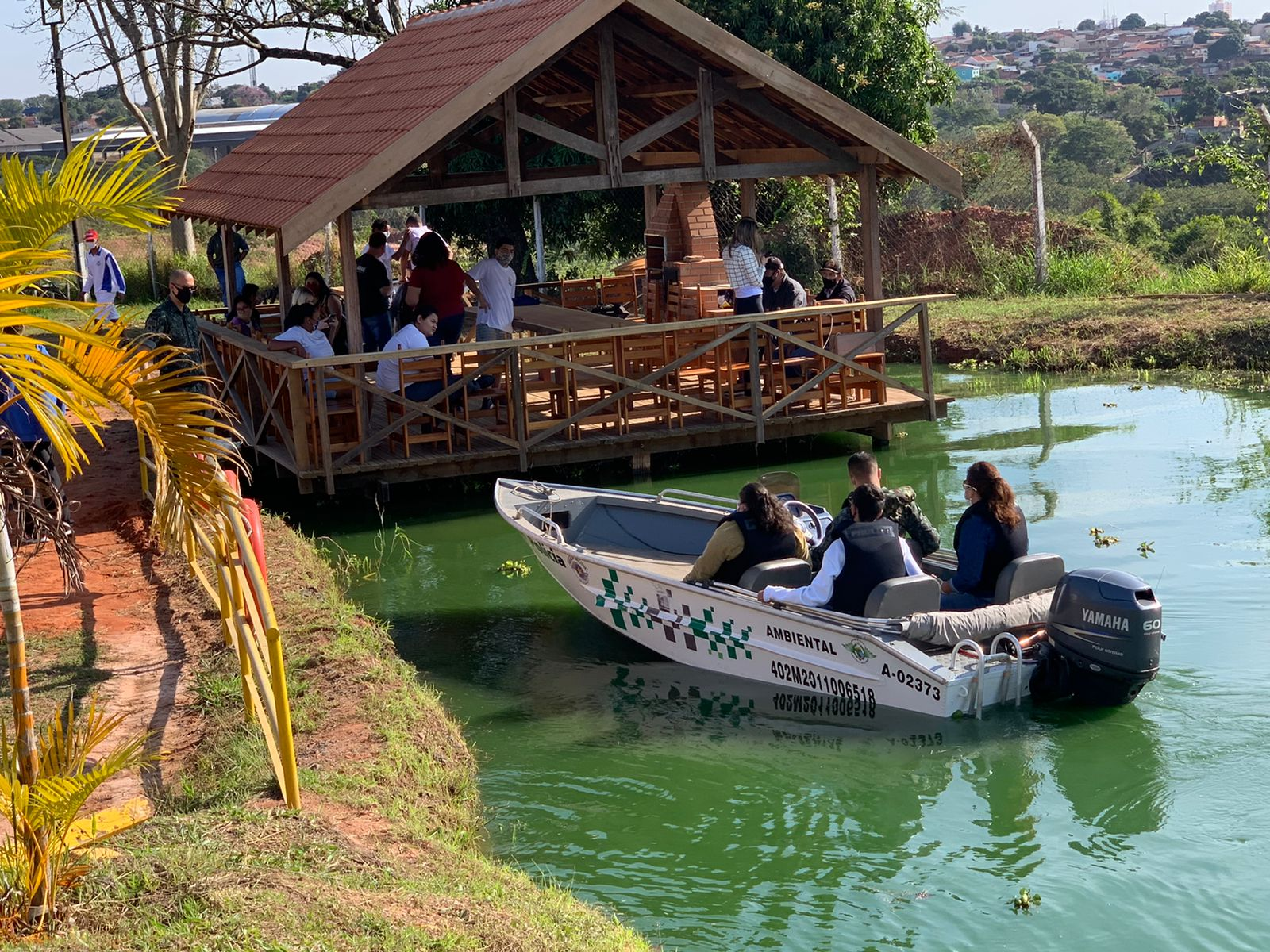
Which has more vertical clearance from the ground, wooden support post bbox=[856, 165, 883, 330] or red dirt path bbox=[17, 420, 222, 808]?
wooden support post bbox=[856, 165, 883, 330]

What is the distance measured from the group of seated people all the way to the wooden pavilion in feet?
16.2

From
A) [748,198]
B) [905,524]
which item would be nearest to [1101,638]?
[905,524]

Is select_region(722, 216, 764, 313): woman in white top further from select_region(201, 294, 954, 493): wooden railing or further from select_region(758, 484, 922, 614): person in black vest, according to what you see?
select_region(758, 484, 922, 614): person in black vest

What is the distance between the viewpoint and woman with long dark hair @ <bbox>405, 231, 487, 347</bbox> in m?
15.2

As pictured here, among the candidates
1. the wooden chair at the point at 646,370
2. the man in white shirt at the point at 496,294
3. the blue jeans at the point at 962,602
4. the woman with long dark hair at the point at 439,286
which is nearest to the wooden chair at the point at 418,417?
the woman with long dark hair at the point at 439,286

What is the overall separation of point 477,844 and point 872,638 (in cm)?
263

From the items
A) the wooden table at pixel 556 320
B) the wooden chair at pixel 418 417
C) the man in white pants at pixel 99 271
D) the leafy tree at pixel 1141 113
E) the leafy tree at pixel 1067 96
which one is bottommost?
the wooden chair at pixel 418 417

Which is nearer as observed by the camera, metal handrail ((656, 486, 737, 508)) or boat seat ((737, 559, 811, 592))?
boat seat ((737, 559, 811, 592))

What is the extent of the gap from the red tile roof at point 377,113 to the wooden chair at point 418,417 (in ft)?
5.35

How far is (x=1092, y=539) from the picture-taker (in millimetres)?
12016

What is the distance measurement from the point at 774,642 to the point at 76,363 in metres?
5.05

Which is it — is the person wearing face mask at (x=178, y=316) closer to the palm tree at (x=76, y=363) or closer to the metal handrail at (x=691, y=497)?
the metal handrail at (x=691, y=497)

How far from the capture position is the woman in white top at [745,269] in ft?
50.9

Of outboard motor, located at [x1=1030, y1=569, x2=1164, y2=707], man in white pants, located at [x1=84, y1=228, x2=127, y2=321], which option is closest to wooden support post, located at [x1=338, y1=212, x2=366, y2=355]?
outboard motor, located at [x1=1030, y1=569, x2=1164, y2=707]
